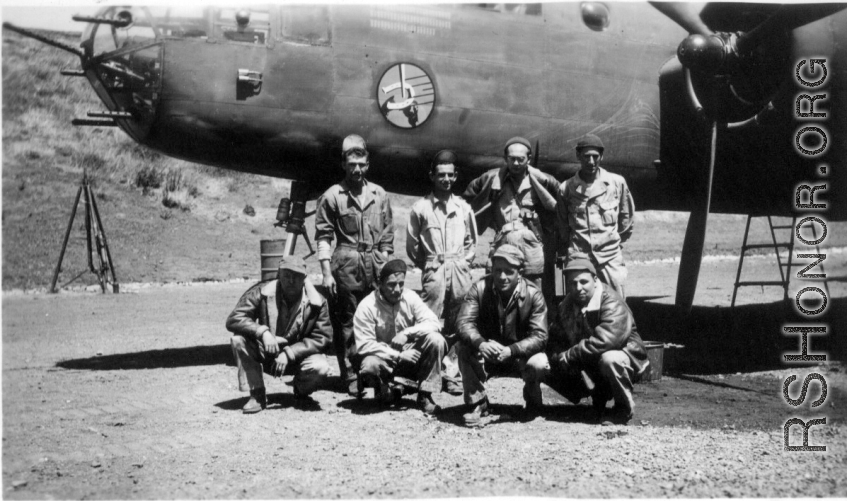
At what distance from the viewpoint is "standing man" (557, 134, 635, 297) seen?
6336 mm

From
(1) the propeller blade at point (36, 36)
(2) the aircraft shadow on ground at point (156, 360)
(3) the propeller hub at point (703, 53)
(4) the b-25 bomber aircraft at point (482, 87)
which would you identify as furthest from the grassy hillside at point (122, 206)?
(3) the propeller hub at point (703, 53)

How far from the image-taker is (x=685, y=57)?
6.72 m

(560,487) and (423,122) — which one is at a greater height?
(423,122)

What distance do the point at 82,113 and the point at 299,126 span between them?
19228 millimetres

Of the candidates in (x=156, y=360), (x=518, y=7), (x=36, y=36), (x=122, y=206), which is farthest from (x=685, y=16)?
(x=122, y=206)

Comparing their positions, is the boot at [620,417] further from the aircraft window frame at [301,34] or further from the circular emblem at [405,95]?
the aircraft window frame at [301,34]

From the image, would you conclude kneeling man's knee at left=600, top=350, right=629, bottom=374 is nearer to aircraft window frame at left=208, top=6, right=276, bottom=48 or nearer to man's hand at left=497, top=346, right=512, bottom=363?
man's hand at left=497, top=346, right=512, bottom=363

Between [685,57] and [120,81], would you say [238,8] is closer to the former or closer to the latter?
[120,81]

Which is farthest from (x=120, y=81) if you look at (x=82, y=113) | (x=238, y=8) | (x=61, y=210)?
(x=82, y=113)

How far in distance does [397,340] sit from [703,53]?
3.68 meters

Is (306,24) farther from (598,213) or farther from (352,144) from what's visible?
(598,213)

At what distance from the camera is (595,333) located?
17.5 feet

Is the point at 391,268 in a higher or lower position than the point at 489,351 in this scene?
higher

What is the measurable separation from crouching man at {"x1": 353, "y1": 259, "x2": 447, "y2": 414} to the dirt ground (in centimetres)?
22
